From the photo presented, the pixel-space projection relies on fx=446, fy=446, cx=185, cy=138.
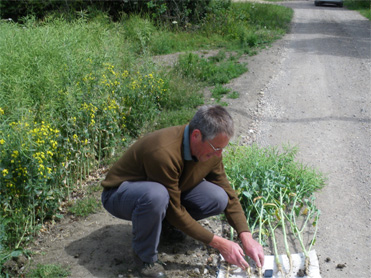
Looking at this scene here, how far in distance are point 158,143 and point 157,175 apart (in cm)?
22

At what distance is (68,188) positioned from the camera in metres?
4.45

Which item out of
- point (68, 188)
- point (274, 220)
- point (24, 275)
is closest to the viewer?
point (24, 275)

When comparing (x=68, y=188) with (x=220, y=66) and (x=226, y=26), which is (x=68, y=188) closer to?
(x=220, y=66)

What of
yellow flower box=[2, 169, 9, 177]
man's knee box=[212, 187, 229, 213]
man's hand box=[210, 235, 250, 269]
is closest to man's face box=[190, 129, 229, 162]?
man's knee box=[212, 187, 229, 213]

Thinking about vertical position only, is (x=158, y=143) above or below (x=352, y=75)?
above

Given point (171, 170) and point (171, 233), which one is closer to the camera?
point (171, 170)

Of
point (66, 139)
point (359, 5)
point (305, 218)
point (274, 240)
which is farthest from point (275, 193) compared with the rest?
point (359, 5)

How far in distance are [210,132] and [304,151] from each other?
9.01 feet

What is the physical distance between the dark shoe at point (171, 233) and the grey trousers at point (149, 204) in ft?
1.04

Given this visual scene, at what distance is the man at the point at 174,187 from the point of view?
301 centimetres

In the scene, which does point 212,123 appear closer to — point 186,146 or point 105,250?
point 186,146

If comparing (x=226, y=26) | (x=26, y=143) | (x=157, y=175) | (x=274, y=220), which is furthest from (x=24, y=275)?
(x=226, y=26)

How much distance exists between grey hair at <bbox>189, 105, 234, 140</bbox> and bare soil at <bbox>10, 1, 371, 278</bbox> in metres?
1.24

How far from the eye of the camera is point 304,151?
538 cm
